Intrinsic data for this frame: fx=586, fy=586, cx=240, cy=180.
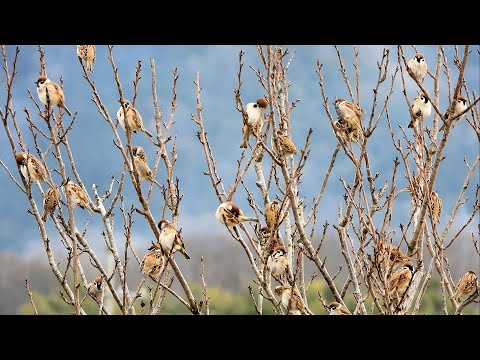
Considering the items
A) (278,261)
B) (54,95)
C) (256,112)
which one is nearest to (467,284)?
(278,261)

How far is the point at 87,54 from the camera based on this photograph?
440cm

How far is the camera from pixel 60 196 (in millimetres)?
3514

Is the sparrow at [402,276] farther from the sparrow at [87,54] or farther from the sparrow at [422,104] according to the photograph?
the sparrow at [87,54]

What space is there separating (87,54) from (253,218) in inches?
76.9

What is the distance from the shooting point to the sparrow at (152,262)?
3.58 m

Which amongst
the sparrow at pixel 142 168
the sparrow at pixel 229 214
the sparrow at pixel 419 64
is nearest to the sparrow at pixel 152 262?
the sparrow at pixel 229 214

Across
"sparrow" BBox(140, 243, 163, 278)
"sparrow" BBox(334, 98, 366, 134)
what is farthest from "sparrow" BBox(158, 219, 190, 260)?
"sparrow" BBox(334, 98, 366, 134)

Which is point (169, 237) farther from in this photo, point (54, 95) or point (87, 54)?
point (87, 54)

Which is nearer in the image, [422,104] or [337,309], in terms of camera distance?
[337,309]
